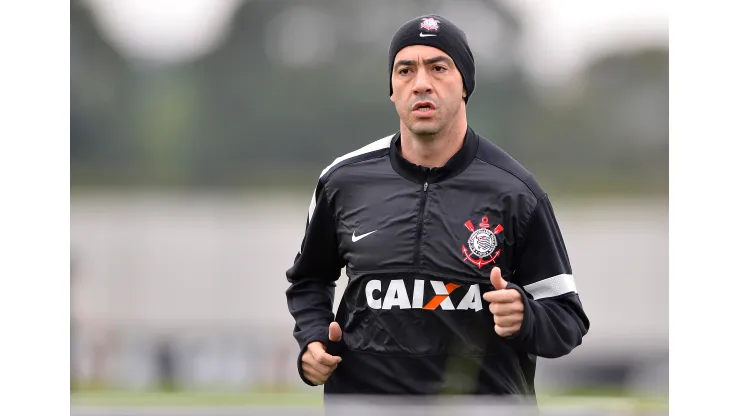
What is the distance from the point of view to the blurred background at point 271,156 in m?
13.9

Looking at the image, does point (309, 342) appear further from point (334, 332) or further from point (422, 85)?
point (422, 85)

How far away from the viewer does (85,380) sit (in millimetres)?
9500

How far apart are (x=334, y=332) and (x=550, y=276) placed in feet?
1.80

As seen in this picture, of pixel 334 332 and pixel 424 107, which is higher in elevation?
pixel 424 107

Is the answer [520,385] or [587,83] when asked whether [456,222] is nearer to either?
[520,385]

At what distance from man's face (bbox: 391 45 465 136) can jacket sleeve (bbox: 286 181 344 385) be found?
354mm

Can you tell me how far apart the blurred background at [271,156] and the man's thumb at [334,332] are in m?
9.46

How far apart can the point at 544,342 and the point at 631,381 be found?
9.06m

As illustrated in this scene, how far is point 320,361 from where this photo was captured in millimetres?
2631

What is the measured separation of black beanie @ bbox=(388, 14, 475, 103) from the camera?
2.62 meters

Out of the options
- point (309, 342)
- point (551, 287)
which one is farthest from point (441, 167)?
point (309, 342)

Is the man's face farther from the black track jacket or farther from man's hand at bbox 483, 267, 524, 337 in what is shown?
man's hand at bbox 483, 267, 524, 337

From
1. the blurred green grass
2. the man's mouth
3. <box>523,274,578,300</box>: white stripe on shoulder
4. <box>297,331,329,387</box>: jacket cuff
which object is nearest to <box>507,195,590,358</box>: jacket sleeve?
<box>523,274,578,300</box>: white stripe on shoulder
